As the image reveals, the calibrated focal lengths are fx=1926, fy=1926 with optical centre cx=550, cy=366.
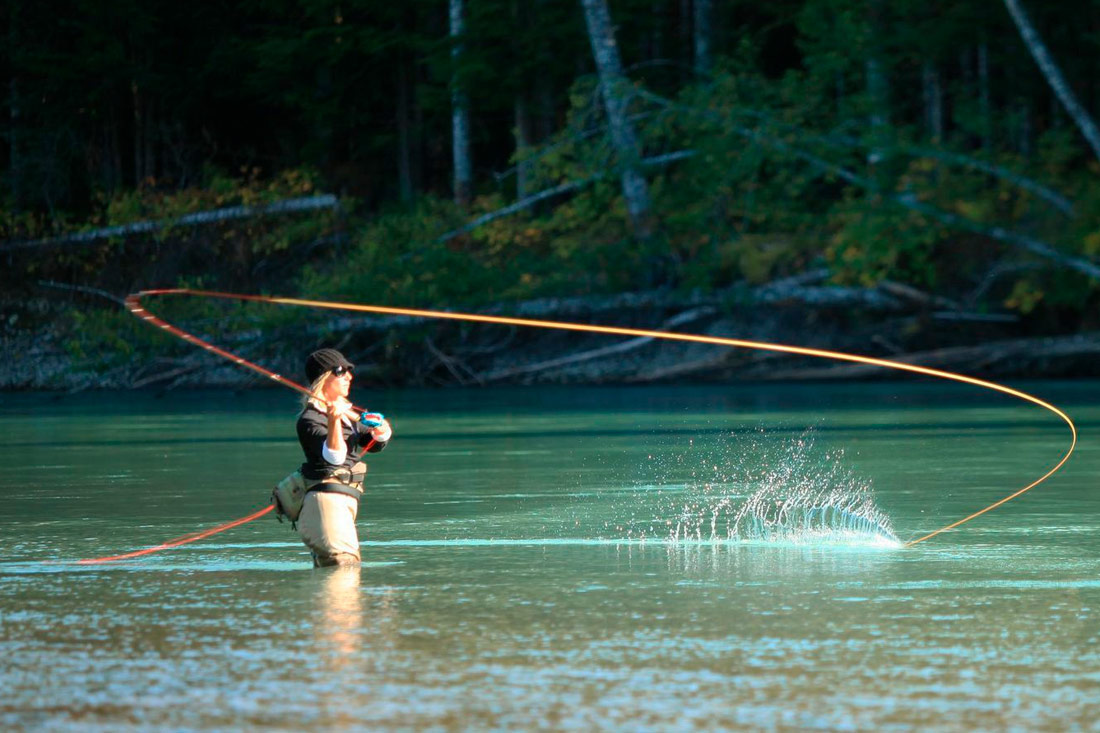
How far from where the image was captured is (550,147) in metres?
36.6

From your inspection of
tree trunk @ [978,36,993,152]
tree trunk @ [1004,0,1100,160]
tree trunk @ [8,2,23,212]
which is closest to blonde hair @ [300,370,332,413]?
tree trunk @ [978,36,993,152]

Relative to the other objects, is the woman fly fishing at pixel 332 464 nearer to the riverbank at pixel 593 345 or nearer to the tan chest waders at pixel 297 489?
the tan chest waders at pixel 297 489

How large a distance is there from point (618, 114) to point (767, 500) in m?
22.7

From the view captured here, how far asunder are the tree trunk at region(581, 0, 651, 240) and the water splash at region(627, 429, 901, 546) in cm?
1755

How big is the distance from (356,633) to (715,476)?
844cm

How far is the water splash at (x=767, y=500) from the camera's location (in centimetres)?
1179

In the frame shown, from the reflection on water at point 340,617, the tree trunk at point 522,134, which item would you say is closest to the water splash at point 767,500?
the reflection on water at point 340,617

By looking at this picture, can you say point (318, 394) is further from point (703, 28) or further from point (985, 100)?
point (703, 28)

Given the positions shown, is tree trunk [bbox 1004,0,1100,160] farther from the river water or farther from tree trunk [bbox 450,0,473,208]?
the river water

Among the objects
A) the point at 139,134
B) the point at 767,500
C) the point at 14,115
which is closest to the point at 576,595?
the point at 767,500

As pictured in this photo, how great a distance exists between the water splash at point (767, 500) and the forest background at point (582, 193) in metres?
16.5

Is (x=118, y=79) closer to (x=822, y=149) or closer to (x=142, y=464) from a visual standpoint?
(x=822, y=149)

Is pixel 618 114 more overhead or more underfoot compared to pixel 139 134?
more underfoot

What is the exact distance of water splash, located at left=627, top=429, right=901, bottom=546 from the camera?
1179cm
